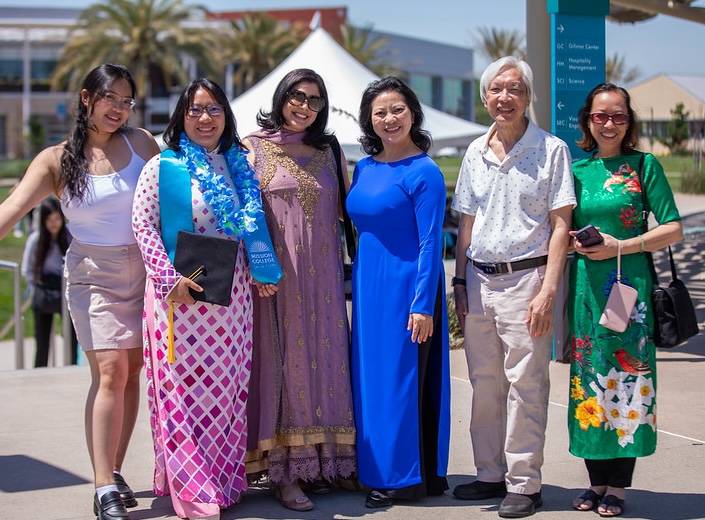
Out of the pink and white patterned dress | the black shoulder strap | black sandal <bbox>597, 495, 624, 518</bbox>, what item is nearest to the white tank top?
the pink and white patterned dress

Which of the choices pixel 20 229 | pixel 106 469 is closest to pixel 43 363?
pixel 106 469

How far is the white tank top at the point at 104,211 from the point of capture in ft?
14.7

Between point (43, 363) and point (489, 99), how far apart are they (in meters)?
6.43

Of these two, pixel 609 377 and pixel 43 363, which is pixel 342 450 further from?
pixel 43 363

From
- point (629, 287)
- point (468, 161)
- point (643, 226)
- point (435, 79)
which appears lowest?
point (629, 287)

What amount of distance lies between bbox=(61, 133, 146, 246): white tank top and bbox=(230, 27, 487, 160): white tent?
8677 millimetres

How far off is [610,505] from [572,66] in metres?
4.41

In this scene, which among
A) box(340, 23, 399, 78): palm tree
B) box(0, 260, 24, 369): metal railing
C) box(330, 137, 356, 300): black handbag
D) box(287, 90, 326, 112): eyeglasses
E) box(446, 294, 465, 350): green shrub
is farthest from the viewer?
box(340, 23, 399, 78): palm tree

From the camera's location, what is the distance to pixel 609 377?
14.4 feet

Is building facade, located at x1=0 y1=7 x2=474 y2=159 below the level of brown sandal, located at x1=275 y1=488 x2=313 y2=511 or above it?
above

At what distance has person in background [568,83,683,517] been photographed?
14.3 feet

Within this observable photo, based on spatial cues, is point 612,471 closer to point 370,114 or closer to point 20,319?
point 370,114

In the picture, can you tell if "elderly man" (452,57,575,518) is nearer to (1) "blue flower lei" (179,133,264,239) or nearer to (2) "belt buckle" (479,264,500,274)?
(2) "belt buckle" (479,264,500,274)

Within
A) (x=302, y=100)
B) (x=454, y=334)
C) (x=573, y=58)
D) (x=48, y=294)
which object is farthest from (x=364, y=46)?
(x=302, y=100)
